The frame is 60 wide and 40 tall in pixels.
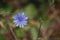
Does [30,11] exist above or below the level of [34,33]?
above

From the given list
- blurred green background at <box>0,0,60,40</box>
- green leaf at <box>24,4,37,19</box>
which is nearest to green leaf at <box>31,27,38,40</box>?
blurred green background at <box>0,0,60,40</box>

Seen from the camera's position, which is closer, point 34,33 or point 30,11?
point 34,33

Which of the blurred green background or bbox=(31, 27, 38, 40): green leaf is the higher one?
the blurred green background

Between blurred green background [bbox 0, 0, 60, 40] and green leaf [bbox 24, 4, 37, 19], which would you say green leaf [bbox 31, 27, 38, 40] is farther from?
green leaf [bbox 24, 4, 37, 19]

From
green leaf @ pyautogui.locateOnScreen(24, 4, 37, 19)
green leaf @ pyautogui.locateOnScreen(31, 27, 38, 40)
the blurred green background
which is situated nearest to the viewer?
green leaf @ pyautogui.locateOnScreen(31, 27, 38, 40)

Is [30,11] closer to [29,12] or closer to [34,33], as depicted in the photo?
[29,12]

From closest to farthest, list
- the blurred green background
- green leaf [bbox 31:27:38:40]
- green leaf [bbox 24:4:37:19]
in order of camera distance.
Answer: green leaf [bbox 31:27:38:40]
the blurred green background
green leaf [bbox 24:4:37:19]

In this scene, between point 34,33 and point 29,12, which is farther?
point 29,12

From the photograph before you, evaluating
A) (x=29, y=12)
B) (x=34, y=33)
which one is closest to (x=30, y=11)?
(x=29, y=12)

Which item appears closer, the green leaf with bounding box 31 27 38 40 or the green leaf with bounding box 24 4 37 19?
the green leaf with bounding box 31 27 38 40

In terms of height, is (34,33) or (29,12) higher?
(29,12)

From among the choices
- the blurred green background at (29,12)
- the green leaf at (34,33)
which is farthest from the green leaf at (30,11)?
the green leaf at (34,33)

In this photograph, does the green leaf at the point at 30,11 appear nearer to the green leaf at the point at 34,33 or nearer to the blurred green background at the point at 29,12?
the blurred green background at the point at 29,12
